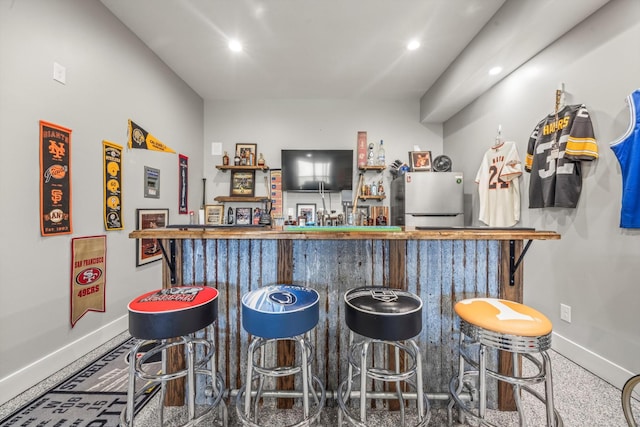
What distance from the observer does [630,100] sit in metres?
1.67

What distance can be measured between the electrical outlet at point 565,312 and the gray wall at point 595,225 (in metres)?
0.04

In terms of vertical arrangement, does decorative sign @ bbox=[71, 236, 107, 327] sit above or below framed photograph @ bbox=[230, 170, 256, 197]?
below

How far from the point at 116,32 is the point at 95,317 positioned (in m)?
2.61

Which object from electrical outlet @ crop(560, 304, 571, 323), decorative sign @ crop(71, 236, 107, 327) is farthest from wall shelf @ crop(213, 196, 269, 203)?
electrical outlet @ crop(560, 304, 571, 323)

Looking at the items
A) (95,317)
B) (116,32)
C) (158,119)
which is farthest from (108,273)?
(116,32)

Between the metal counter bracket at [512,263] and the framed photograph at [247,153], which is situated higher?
the framed photograph at [247,153]

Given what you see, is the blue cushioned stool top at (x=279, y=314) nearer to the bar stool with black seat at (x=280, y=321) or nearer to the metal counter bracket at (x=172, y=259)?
the bar stool with black seat at (x=280, y=321)

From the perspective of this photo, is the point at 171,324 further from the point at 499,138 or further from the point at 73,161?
the point at 499,138

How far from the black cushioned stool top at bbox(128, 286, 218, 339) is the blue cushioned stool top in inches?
7.7

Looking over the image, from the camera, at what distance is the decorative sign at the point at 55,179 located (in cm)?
185

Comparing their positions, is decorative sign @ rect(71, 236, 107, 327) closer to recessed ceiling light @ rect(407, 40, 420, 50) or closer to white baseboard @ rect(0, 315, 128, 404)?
white baseboard @ rect(0, 315, 128, 404)

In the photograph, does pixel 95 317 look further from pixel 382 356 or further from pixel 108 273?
pixel 382 356

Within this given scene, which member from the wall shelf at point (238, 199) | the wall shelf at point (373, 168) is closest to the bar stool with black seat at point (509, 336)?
the wall shelf at point (373, 168)

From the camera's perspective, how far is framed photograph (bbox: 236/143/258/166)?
4109 mm
